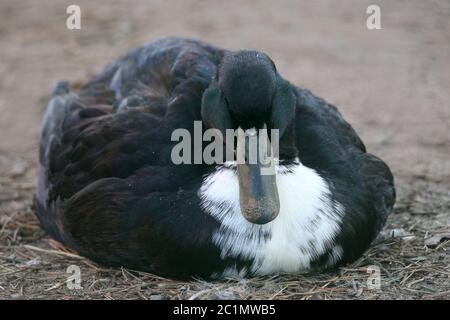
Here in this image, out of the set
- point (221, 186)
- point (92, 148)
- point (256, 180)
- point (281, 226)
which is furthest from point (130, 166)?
point (281, 226)

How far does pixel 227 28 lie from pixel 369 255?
5.60 m

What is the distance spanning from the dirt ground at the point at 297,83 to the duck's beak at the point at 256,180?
48 cm

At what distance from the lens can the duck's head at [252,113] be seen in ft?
16.9

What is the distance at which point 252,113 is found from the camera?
5172 millimetres

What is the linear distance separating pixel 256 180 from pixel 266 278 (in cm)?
62

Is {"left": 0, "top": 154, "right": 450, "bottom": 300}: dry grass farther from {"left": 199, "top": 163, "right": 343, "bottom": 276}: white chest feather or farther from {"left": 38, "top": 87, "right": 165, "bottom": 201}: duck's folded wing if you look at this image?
{"left": 38, "top": 87, "right": 165, "bottom": 201}: duck's folded wing

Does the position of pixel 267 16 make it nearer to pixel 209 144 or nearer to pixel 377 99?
pixel 377 99

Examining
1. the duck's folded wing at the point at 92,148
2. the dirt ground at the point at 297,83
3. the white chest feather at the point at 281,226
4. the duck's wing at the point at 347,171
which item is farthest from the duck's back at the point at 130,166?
the duck's wing at the point at 347,171

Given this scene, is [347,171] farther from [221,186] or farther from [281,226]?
[221,186]

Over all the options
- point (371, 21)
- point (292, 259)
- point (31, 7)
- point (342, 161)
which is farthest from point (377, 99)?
point (31, 7)

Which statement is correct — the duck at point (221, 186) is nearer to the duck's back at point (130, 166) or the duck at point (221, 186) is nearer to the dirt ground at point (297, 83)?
the duck's back at point (130, 166)

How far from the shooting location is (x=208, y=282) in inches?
214
